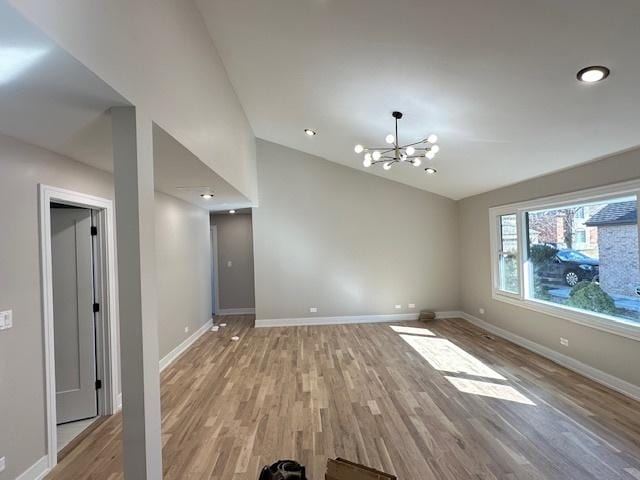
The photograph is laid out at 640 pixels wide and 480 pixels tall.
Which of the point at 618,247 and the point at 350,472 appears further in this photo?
the point at 618,247

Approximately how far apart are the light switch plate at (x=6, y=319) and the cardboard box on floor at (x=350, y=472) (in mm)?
2196

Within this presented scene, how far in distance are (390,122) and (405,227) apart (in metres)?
3.02

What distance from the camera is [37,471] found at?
87.5 inches

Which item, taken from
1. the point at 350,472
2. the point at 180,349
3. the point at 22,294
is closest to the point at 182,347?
the point at 180,349

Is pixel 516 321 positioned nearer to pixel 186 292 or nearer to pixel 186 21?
pixel 186 292

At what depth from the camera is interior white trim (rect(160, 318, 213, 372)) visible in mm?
4287

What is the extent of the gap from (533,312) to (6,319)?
5.69 m

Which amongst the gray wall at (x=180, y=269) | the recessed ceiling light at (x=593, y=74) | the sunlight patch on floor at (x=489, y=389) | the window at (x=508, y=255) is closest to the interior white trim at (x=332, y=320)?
the gray wall at (x=180, y=269)

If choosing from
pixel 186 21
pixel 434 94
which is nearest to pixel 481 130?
pixel 434 94

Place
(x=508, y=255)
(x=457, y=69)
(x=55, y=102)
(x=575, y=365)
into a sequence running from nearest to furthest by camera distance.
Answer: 1. (x=55, y=102)
2. (x=457, y=69)
3. (x=575, y=365)
4. (x=508, y=255)

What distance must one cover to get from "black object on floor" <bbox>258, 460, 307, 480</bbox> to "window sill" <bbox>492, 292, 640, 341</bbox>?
344cm

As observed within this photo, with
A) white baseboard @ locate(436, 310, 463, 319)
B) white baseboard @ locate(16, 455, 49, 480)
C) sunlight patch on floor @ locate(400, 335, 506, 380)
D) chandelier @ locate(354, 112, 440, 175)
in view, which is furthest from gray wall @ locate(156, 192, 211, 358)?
white baseboard @ locate(436, 310, 463, 319)

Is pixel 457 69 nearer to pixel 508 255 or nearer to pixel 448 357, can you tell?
pixel 448 357

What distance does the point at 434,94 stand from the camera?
3129mm
